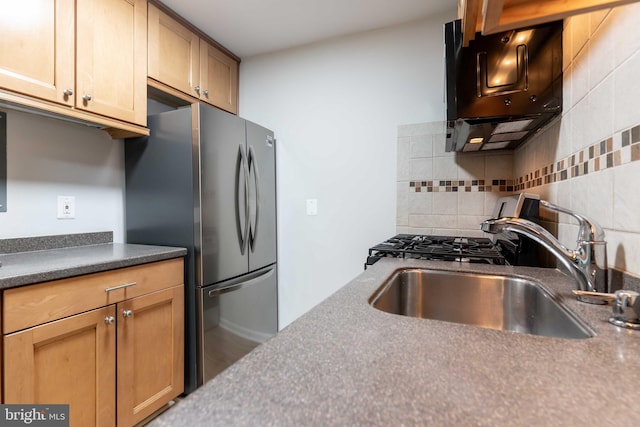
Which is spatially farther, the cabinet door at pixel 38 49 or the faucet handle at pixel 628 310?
the cabinet door at pixel 38 49

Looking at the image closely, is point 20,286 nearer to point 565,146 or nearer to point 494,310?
point 494,310

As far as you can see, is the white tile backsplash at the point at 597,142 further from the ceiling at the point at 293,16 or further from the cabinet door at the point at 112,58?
the cabinet door at the point at 112,58

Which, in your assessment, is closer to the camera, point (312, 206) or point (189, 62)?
point (189, 62)

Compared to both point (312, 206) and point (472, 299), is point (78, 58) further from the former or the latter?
point (472, 299)

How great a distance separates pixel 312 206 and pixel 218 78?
3.92ft

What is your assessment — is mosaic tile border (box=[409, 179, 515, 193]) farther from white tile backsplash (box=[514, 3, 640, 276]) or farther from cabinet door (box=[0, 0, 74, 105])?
cabinet door (box=[0, 0, 74, 105])

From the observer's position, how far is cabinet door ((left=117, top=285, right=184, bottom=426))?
1.35m

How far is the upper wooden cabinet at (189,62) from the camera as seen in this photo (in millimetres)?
1803

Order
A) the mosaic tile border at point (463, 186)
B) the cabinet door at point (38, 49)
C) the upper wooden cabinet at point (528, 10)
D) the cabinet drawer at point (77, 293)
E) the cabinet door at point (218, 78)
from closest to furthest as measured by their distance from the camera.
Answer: the upper wooden cabinet at point (528, 10) → the cabinet drawer at point (77, 293) → the cabinet door at point (38, 49) → the mosaic tile border at point (463, 186) → the cabinet door at point (218, 78)

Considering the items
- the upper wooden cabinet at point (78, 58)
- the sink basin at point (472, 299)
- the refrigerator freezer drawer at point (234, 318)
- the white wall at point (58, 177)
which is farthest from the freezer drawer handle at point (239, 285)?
the sink basin at point (472, 299)

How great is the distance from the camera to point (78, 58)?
141 centimetres

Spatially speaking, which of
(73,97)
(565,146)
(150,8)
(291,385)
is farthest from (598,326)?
(150,8)

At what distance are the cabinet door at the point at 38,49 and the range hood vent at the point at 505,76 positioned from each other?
1645 millimetres

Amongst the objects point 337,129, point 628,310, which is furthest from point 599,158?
point 337,129
